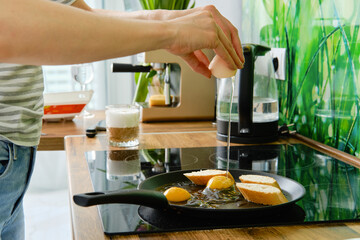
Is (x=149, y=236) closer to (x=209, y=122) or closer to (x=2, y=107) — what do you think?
(x=2, y=107)

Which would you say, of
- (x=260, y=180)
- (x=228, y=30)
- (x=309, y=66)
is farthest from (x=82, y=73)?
(x=260, y=180)

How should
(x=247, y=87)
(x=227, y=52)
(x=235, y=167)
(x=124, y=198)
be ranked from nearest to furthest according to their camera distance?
1. (x=124, y=198)
2. (x=227, y=52)
3. (x=235, y=167)
4. (x=247, y=87)

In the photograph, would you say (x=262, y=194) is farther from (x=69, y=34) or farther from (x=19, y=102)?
(x=19, y=102)

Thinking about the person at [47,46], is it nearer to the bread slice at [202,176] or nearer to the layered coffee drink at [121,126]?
the bread slice at [202,176]

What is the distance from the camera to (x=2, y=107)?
0.95 meters

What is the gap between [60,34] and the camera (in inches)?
23.1

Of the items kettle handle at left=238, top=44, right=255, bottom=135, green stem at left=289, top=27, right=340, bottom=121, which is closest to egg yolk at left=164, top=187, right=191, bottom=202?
kettle handle at left=238, top=44, right=255, bottom=135

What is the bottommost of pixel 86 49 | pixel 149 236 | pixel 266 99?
pixel 149 236

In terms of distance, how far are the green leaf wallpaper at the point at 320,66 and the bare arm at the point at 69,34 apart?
0.68 m

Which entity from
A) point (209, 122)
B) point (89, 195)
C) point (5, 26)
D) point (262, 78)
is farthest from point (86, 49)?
point (209, 122)

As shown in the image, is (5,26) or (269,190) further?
(269,190)

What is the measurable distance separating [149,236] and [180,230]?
0.05 metres

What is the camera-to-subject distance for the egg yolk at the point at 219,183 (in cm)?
90

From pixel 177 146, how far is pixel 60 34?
2.83 feet
